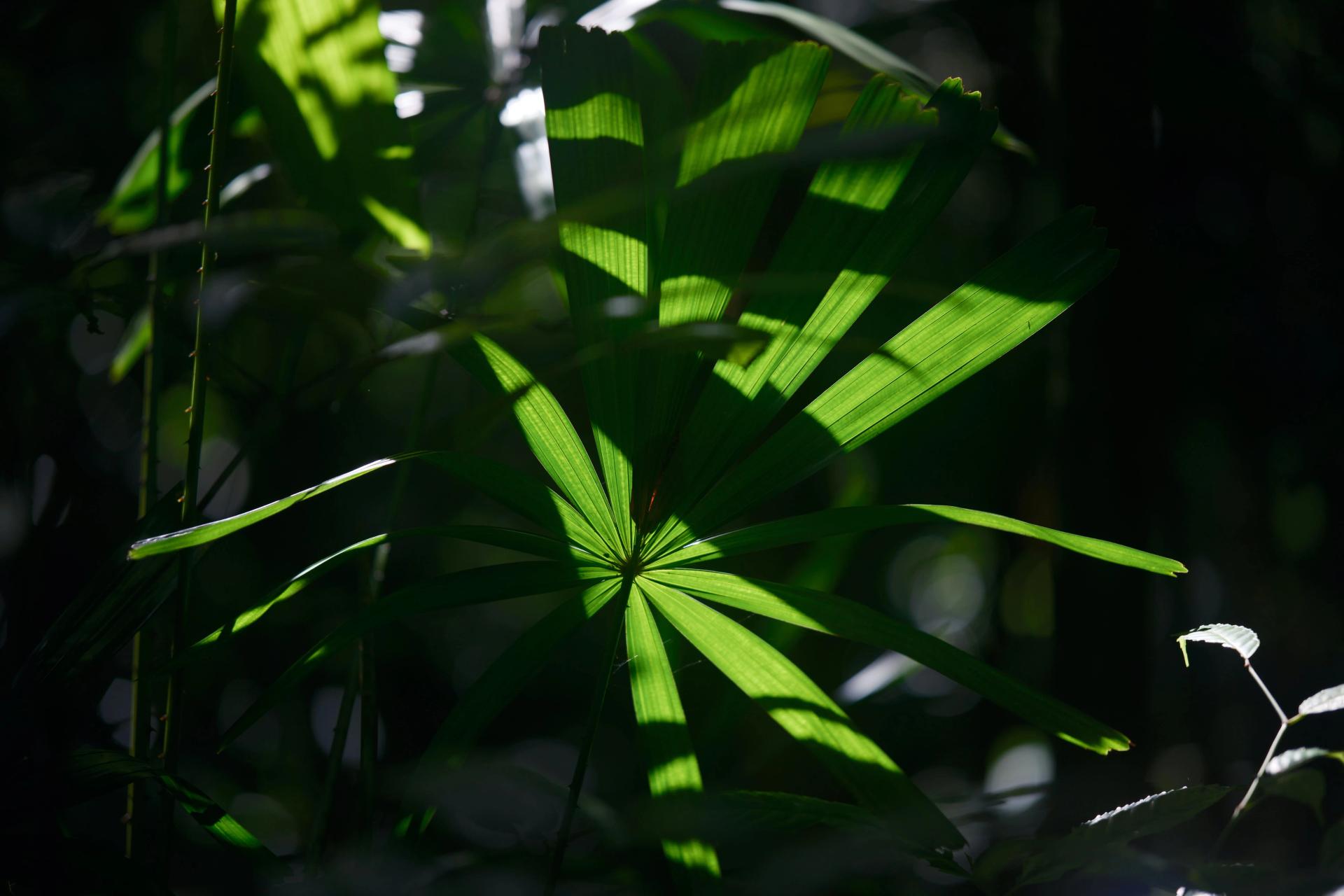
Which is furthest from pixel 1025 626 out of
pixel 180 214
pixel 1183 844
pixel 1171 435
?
pixel 180 214

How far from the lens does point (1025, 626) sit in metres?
1.56

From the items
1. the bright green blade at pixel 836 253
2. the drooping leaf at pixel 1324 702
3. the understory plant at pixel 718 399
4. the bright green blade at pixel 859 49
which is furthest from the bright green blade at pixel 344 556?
the bright green blade at pixel 859 49

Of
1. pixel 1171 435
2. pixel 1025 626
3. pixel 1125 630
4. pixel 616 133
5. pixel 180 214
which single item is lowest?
pixel 1025 626

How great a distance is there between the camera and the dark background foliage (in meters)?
0.70

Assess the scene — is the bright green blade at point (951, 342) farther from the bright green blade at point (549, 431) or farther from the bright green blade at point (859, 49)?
the bright green blade at point (859, 49)

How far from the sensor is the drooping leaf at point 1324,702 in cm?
38

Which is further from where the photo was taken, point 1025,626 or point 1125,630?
point 1025,626

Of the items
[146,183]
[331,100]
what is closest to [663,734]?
[331,100]

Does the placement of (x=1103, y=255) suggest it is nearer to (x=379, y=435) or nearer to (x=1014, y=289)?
(x=1014, y=289)

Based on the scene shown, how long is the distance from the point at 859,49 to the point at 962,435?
823mm

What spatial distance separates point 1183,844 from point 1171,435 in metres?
0.50

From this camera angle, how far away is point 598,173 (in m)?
0.48

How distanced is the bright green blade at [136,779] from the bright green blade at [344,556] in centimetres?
6

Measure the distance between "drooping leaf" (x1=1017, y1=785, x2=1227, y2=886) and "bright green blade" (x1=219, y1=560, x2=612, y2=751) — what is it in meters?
0.30
